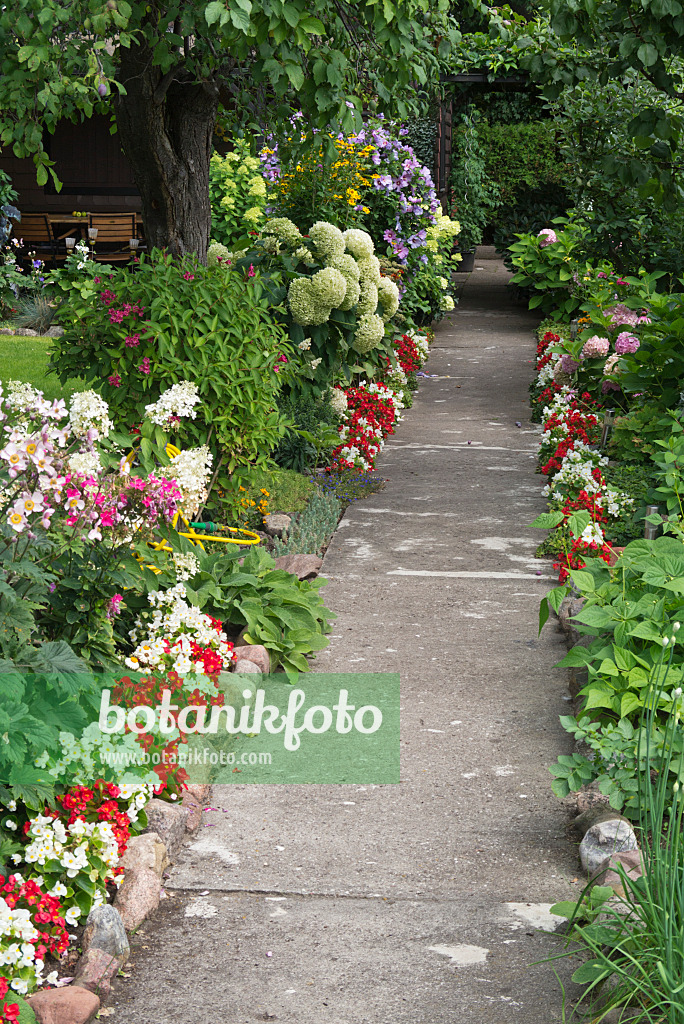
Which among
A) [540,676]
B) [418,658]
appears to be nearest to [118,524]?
[418,658]

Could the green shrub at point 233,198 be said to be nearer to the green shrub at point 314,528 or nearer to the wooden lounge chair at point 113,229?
the wooden lounge chair at point 113,229

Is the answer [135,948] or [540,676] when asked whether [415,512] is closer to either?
[540,676]

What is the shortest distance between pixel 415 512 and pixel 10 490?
3.62m

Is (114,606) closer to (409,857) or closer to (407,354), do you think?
(409,857)

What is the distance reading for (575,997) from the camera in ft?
8.29

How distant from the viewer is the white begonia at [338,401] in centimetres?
739

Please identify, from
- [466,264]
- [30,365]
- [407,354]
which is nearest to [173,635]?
[30,365]

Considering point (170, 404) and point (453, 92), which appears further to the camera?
point (453, 92)

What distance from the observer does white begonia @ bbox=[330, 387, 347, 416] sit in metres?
7.39

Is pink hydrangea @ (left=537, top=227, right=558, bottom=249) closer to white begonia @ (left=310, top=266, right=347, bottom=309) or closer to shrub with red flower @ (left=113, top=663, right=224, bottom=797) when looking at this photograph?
white begonia @ (left=310, top=266, right=347, bottom=309)

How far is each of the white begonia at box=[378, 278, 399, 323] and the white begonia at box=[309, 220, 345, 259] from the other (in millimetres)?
1254

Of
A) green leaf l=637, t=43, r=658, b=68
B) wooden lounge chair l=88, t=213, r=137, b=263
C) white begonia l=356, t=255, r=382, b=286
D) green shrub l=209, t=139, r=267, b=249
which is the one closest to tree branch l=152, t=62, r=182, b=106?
white begonia l=356, t=255, r=382, b=286

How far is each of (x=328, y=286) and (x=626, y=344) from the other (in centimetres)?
200

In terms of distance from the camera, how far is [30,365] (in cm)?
909
